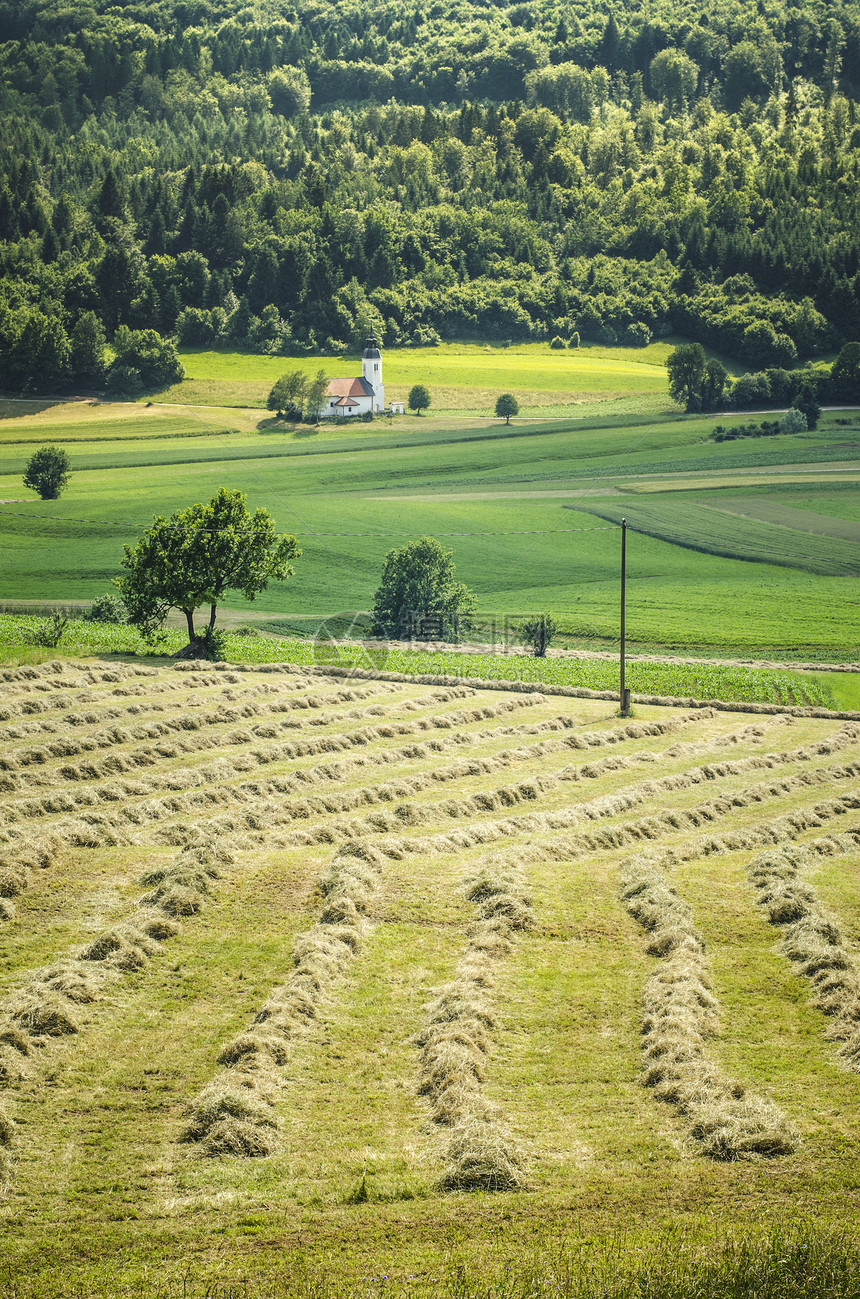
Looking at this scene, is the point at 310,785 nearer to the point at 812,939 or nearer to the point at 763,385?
the point at 812,939

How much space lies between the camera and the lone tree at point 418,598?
56062 mm

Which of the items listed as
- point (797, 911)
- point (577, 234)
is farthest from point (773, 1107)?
point (577, 234)

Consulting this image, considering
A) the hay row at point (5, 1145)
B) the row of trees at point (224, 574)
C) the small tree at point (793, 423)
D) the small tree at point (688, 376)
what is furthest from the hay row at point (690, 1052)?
the small tree at point (688, 376)

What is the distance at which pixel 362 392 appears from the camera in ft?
309

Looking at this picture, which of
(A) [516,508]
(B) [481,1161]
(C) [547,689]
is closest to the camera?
(B) [481,1161]

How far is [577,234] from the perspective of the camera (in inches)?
5404

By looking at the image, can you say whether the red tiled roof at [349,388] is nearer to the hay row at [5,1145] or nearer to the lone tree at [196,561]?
the lone tree at [196,561]

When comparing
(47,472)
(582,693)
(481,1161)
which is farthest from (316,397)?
(481,1161)

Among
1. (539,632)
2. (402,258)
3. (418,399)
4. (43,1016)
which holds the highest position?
(402,258)

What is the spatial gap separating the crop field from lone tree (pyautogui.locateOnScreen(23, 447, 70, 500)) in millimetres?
46008

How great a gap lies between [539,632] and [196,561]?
54.1ft

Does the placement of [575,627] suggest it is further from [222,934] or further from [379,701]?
[222,934]

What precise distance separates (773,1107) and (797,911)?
7321mm

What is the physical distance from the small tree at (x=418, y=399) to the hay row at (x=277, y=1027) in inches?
3066
